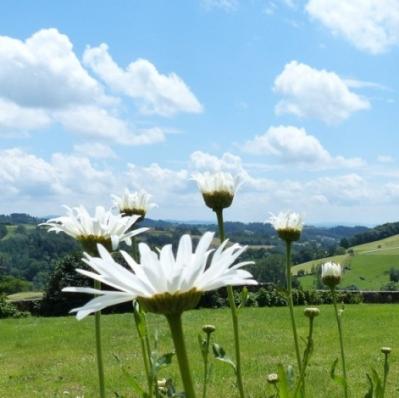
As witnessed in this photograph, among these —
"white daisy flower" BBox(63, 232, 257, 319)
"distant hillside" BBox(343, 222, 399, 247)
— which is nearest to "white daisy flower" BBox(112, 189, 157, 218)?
"white daisy flower" BBox(63, 232, 257, 319)

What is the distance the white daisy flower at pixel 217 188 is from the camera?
213 cm

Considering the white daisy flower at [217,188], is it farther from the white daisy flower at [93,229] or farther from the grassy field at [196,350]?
the grassy field at [196,350]

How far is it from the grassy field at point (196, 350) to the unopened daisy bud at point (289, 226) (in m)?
3.92

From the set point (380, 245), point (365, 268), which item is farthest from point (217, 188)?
point (380, 245)

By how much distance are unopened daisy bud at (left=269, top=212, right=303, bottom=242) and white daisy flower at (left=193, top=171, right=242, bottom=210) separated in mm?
340

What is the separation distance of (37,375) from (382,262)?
5743 centimetres

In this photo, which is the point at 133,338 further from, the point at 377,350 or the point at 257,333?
the point at 377,350

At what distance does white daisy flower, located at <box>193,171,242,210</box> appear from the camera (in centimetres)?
213

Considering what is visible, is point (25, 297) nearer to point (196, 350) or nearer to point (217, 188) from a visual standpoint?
point (196, 350)

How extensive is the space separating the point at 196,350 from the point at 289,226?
796 cm

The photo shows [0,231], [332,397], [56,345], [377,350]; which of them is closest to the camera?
[332,397]

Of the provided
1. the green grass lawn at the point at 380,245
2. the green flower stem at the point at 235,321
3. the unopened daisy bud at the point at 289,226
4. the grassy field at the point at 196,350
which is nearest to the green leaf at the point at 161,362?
the green flower stem at the point at 235,321

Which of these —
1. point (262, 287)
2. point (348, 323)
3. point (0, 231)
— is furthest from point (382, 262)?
point (0, 231)

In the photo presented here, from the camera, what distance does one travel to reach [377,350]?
9.57 metres
